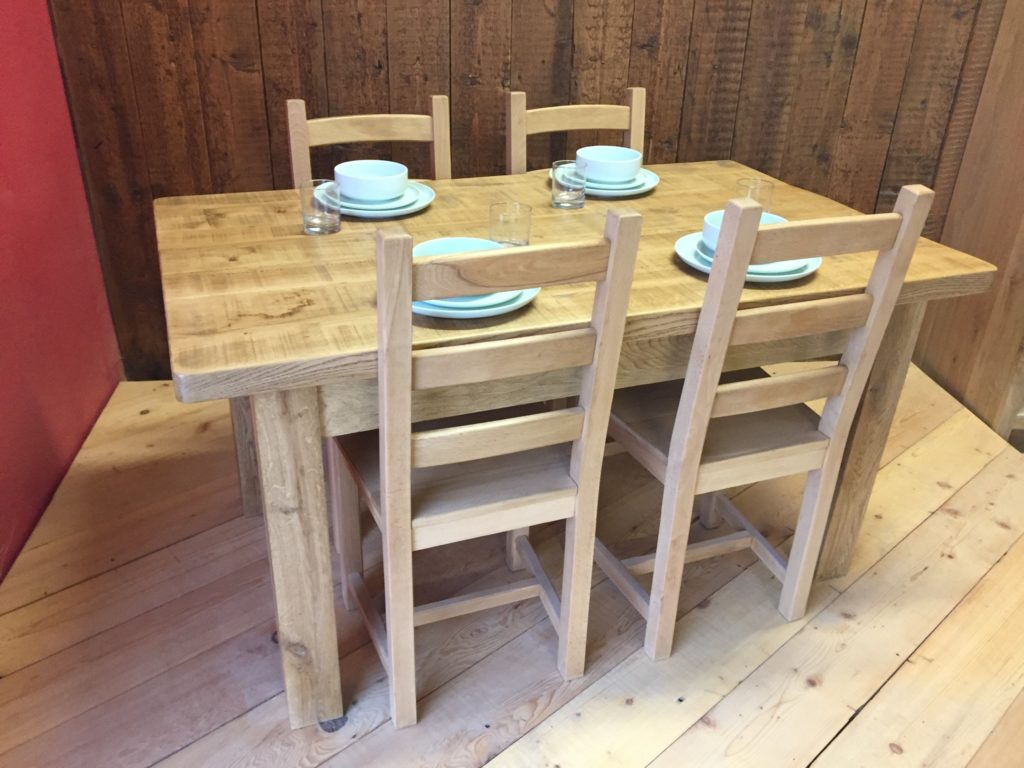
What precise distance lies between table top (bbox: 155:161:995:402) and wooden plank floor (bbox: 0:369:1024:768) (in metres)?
0.74

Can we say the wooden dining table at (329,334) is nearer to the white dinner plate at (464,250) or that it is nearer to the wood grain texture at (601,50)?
the white dinner plate at (464,250)

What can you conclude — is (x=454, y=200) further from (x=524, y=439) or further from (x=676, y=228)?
(x=524, y=439)

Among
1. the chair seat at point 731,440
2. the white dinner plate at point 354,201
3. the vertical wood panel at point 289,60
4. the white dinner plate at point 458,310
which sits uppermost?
the vertical wood panel at point 289,60

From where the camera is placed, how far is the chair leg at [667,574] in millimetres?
1562

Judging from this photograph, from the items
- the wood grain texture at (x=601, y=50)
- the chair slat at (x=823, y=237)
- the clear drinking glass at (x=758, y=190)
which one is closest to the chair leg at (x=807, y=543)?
the chair slat at (x=823, y=237)

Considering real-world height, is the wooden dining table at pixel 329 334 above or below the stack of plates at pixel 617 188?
below

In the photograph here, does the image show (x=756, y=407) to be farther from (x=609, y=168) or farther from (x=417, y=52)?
(x=417, y=52)

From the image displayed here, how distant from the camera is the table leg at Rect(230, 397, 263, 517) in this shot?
191 cm

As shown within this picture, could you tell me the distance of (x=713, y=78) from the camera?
266 centimetres

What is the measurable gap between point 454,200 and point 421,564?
869 millimetres

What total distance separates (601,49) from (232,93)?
1109 mm

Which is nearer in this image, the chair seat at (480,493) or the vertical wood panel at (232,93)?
the chair seat at (480,493)

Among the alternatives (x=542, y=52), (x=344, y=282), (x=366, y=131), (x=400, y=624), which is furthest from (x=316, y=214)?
(x=542, y=52)

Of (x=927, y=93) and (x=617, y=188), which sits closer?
(x=617, y=188)
